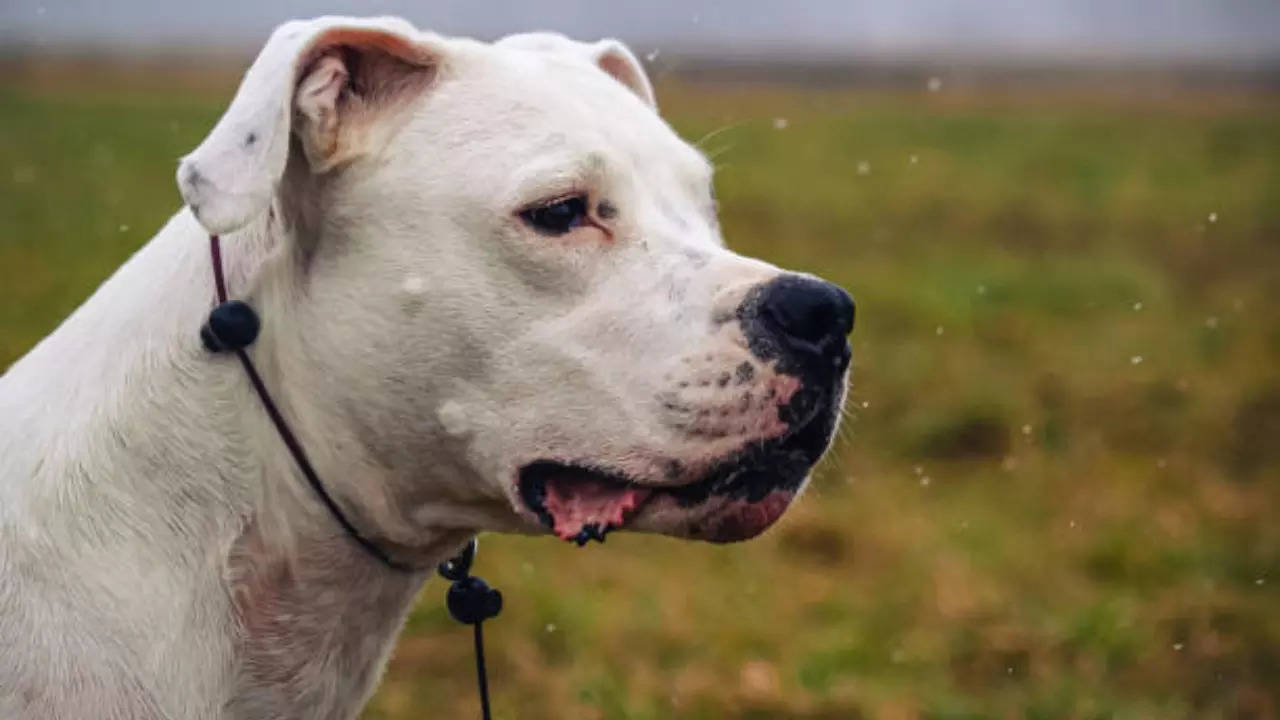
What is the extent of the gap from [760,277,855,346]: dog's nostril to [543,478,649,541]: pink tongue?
1.22 feet

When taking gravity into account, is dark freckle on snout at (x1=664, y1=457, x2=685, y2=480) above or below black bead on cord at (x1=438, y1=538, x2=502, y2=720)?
above

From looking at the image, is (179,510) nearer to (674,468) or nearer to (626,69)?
(674,468)

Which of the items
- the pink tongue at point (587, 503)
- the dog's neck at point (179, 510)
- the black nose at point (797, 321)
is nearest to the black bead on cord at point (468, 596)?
the dog's neck at point (179, 510)

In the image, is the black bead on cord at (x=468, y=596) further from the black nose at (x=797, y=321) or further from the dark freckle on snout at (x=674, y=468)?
the black nose at (x=797, y=321)

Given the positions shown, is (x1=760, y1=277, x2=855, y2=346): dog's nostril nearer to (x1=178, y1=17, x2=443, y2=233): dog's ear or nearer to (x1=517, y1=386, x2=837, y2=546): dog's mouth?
(x1=517, y1=386, x2=837, y2=546): dog's mouth

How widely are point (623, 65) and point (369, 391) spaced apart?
1.10 m

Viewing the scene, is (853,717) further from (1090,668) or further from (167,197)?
(167,197)

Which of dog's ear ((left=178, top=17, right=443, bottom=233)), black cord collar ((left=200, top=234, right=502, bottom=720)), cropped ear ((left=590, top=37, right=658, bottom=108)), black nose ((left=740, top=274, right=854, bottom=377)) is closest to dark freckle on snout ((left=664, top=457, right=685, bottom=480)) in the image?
black nose ((left=740, top=274, right=854, bottom=377))

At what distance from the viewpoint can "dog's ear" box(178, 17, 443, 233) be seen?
2650mm

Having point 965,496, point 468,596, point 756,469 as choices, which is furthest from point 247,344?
point 965,496

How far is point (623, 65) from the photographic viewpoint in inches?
142

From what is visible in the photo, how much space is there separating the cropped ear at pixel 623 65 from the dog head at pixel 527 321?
0.61m

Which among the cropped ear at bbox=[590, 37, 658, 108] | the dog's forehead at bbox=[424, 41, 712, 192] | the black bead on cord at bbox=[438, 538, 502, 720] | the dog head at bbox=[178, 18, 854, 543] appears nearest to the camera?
the dog head at bbox=[178, 18, 854, 543]

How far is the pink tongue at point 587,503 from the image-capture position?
2.84 m
